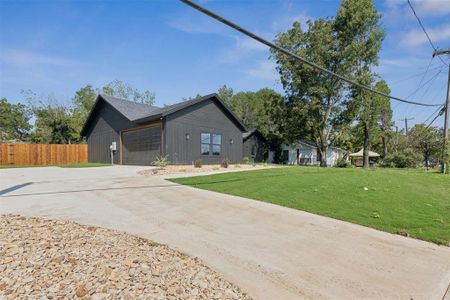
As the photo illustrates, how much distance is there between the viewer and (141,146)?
16.8 metres

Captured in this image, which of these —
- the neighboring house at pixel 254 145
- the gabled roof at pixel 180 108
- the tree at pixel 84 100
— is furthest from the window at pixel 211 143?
the tree at pixel 84 100

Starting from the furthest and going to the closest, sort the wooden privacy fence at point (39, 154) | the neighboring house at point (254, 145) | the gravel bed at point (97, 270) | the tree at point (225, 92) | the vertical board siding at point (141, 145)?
the tree at point (225, 92), the neighboring house at point (254, 145), the wooden privacy fence at point (39, 154), the vertical board siding at point (141, 145), the gravel bed at point (97, 270)

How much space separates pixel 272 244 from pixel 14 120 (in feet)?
165

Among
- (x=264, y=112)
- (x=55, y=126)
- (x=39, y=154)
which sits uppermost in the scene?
(x=264, y=112)

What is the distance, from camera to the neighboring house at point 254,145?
998 inches

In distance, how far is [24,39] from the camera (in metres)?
8.32

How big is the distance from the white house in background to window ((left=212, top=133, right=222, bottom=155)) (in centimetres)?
1173

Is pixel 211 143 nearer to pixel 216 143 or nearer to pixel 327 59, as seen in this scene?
pixel 216 143

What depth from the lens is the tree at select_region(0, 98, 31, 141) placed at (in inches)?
1505

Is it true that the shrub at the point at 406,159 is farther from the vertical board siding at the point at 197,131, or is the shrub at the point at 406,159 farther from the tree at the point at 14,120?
the tree at the point at 14,120

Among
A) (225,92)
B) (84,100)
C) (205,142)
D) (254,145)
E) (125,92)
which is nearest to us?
(205,142)

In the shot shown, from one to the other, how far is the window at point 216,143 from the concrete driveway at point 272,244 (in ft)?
37.8

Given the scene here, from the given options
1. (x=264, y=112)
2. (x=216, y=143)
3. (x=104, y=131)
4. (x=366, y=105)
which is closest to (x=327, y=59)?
(x=366, y=105)

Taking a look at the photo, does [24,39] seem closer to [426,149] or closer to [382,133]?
[426,149]
